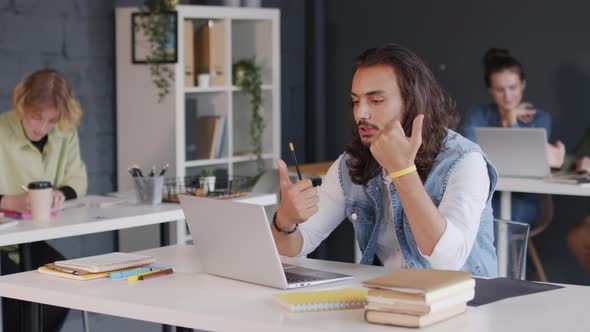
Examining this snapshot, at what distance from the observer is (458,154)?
256 centimetres

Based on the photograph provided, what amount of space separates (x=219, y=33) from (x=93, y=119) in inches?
32.5

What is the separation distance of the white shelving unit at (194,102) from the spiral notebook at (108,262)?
2.33 m

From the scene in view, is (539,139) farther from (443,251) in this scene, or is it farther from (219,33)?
(443,251)

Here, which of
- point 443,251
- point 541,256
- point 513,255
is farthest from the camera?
point 541,256

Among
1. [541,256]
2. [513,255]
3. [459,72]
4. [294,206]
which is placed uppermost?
[459,72]

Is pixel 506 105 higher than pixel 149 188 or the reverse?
higher

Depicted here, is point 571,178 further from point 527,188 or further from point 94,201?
point 94,201

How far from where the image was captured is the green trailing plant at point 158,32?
16.4 ft

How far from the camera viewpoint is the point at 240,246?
7.44 ft

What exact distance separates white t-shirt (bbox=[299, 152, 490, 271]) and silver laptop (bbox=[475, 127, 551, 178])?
1.97 meters

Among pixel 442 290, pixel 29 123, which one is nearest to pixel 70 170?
pixel 29 123

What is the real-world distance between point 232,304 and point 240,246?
210 mm

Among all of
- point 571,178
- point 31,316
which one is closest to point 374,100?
point 31,316

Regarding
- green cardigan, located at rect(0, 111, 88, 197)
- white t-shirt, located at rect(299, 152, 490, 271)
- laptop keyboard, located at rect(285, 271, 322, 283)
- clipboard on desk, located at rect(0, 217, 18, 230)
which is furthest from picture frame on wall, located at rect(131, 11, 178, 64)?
laptop keyboard, located at rect(285, 271, 322, 283)
